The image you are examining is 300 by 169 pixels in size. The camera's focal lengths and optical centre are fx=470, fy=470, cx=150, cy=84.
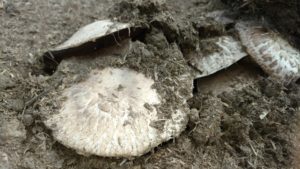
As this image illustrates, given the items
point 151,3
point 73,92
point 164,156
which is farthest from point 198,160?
point 151,3

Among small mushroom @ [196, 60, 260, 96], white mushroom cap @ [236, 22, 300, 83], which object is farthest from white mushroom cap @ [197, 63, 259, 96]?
white mushroom cap @ [236, 22, 300, 83]

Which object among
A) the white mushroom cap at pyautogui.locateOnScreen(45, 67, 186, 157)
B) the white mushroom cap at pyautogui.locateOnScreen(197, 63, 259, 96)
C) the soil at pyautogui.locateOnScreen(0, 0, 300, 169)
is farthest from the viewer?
the white mushroom cap at pyautogui.locateOnScreen(197, 63, 259, 96)

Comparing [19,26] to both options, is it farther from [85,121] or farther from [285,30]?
[285,30]

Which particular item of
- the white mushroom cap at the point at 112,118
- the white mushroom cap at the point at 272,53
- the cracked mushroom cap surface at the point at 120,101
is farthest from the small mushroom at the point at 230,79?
the white mushroom cap at the point at 112,118

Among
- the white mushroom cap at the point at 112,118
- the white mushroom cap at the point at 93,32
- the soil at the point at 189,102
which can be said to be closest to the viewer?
the white mushroom cap at the point at 112,118

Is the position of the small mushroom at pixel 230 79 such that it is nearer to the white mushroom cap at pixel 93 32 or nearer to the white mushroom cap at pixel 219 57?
the white mushroom cap at pixel 219 57

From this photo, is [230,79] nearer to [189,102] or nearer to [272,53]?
[272,53]

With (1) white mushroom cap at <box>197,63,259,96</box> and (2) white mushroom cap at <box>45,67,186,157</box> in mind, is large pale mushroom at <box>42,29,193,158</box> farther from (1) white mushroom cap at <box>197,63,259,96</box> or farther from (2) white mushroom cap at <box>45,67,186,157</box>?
(1) white mushroom cap at <box>197,63,259,96</box>

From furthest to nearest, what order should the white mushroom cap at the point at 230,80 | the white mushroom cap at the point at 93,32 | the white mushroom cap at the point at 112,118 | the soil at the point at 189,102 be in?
the white mushroom cap at the point at 230,80, the white mushroom cap at the point at 93,32, the soil at the point at 189,102, the white mushroom cap at the point at 112,118
